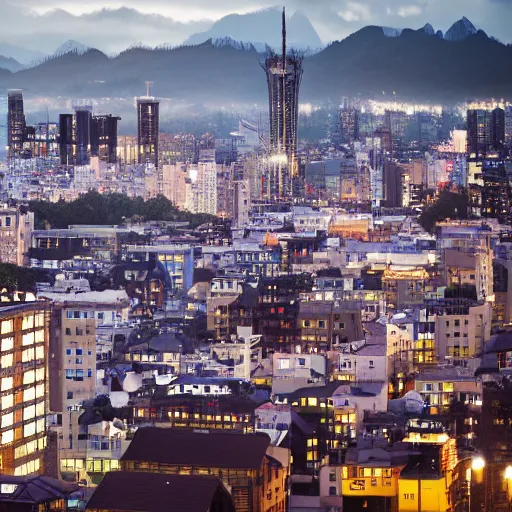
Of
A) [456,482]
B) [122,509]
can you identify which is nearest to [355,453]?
[456,482]

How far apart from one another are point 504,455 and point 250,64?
160 feet

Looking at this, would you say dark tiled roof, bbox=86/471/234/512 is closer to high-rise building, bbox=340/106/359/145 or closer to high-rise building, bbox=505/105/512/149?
high-rise building, bbox=505/105/512/149

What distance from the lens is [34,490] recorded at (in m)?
11.6

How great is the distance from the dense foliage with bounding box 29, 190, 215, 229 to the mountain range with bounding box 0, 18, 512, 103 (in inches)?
294

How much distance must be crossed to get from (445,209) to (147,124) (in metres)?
20.6

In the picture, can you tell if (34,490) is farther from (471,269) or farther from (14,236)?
(14,236)

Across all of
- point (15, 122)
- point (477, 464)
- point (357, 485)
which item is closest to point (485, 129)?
point (15, 122)

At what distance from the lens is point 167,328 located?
21.2 m

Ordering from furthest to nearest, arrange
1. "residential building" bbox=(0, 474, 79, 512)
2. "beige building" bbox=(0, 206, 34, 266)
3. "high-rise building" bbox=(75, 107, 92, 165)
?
"high-rise building" bbox=(75, 107, 92, 165), "beige building" bbox=(0, 206, 34, 266), "residential building" bbox=(0, 474, 79, 512)

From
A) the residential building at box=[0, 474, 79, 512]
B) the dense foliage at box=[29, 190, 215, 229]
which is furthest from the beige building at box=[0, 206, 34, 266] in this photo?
the residential building at box=[0, 474, 79, 512]

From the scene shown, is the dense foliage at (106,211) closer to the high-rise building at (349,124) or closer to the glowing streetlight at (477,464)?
the high-rise building at (349,124)

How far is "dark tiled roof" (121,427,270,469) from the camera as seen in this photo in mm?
12633

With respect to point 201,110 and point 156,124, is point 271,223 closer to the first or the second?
point 156,124

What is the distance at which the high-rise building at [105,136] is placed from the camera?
57938 millimetres
